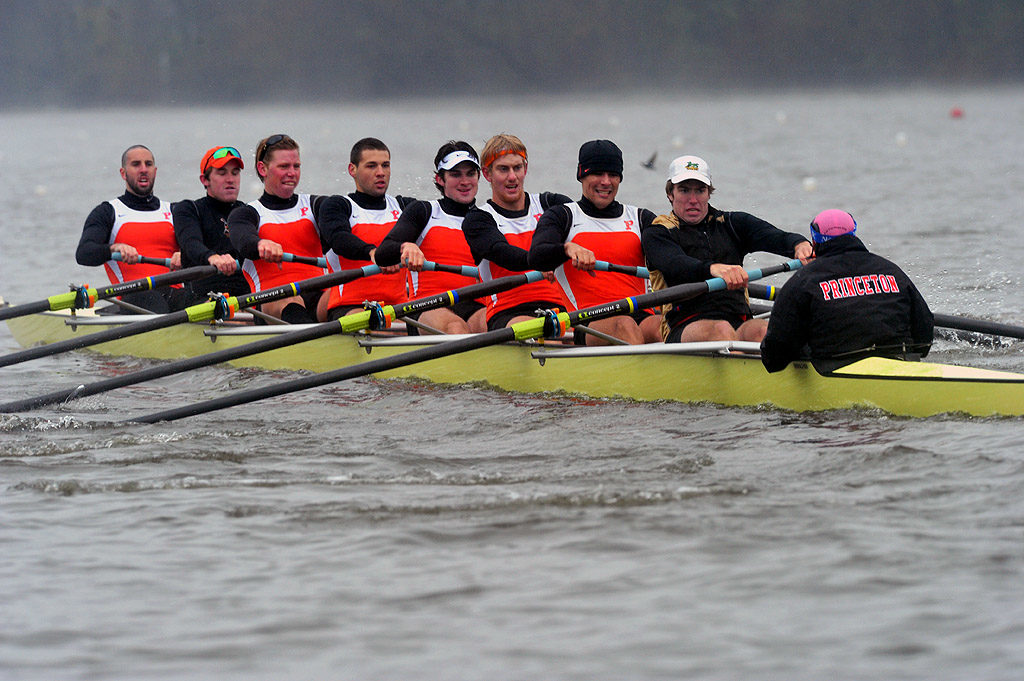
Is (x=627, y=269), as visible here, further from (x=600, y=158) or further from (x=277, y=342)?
(x=277, y=342)

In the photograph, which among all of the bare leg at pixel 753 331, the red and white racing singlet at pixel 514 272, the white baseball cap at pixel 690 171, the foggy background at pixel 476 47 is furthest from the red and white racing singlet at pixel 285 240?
the foggy background at pixel 476 47

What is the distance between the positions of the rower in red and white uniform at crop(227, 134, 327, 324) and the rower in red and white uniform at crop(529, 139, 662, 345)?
2.16 metres

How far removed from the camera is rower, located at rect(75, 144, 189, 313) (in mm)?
9883

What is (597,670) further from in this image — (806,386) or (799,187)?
(799,187)

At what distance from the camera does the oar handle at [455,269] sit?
7.86 metres

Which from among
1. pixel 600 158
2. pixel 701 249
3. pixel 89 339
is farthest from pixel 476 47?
pixel 701 249

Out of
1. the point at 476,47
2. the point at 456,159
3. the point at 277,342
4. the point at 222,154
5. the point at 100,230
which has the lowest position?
the point at 277,342

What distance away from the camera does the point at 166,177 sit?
28875 millimetres

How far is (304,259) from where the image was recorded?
28.1 feet

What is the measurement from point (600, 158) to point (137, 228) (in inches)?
174

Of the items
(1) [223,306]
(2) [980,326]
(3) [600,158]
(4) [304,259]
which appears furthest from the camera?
(4) [304,259]

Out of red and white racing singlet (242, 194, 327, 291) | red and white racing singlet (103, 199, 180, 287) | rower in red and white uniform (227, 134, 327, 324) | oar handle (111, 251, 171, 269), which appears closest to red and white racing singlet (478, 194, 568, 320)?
rower in red and white uniform (227, 134, 327, 324)

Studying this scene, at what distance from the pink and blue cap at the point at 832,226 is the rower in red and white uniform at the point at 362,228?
3107mm

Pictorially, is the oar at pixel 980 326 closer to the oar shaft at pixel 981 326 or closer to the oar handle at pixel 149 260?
the oar shaft at pixel 981 326
